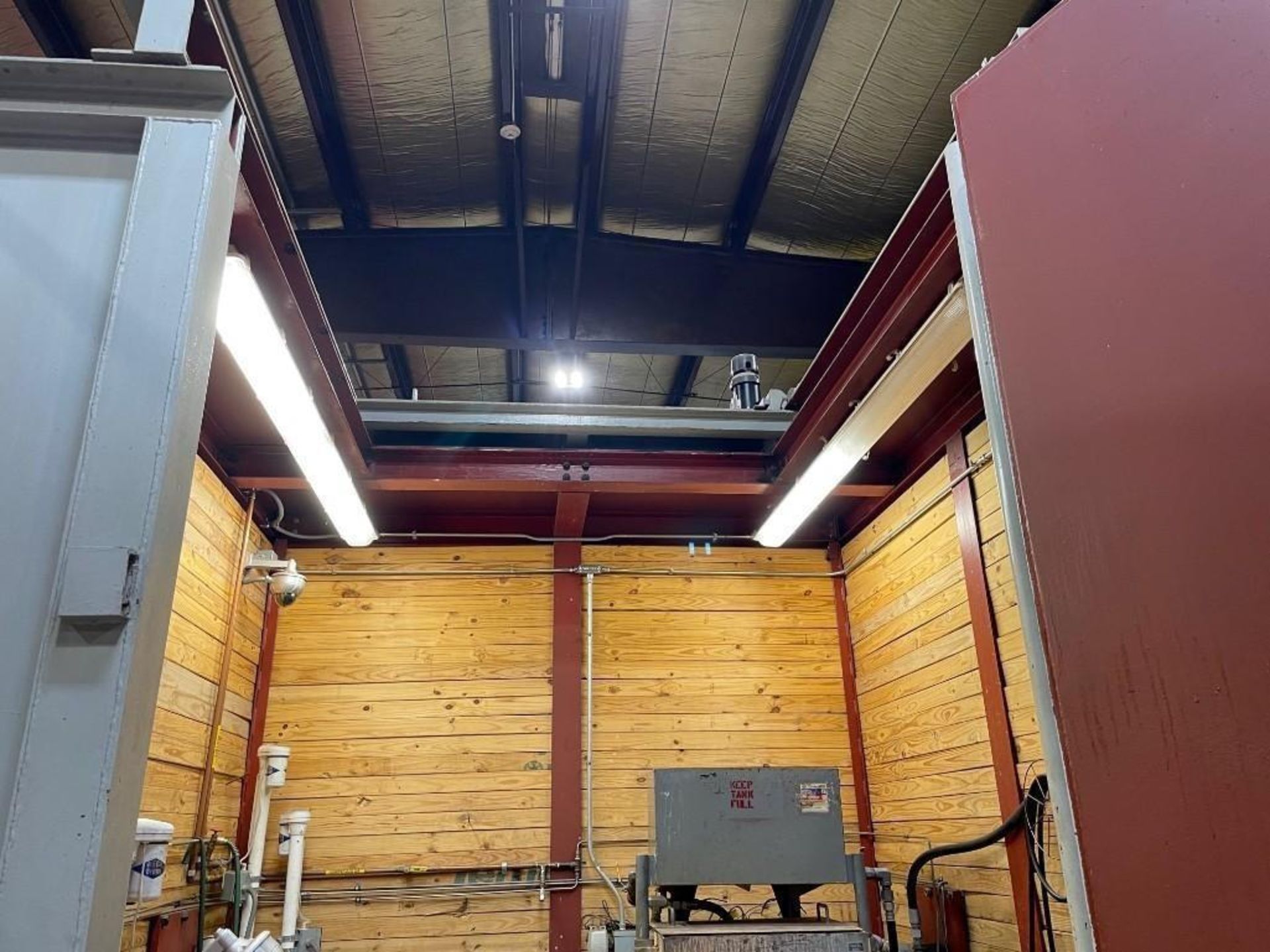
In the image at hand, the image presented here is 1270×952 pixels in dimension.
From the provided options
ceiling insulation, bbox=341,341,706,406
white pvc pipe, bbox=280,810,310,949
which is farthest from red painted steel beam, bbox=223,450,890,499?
white pvc pipe, bbox=280,810,310,949

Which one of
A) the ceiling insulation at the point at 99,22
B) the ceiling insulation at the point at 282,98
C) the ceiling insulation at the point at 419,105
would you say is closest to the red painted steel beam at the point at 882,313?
the ceiling insulation at the point at 419,105

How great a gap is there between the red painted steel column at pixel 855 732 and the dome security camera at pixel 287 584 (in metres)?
2.82

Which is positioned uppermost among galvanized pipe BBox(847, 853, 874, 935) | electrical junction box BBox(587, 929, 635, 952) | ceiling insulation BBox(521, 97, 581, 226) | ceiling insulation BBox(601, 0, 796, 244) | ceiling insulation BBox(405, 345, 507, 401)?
ceiling insulation BBox(521, 97, 581, 226)

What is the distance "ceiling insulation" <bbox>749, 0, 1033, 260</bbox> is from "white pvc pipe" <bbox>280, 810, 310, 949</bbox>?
3466 millimetres

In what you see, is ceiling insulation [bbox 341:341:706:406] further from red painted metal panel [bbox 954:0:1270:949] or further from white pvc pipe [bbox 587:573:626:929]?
red painted metal panel [bbox 954:0:1270:949]

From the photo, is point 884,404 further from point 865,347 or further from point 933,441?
point 933,441

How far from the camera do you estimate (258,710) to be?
4.23m

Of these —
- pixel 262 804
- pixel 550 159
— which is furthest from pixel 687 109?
pixel 262 804

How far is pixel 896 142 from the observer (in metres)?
3.46

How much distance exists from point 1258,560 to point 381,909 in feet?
13.4

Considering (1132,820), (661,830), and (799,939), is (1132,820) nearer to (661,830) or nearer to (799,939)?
(799,939)

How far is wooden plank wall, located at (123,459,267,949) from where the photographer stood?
10.4 ft

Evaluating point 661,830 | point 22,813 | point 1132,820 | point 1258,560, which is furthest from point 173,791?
point 1258,560

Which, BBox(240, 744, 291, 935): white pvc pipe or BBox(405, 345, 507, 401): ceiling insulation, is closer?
BBox(240, 744, 291, 935): white pvc pipe
